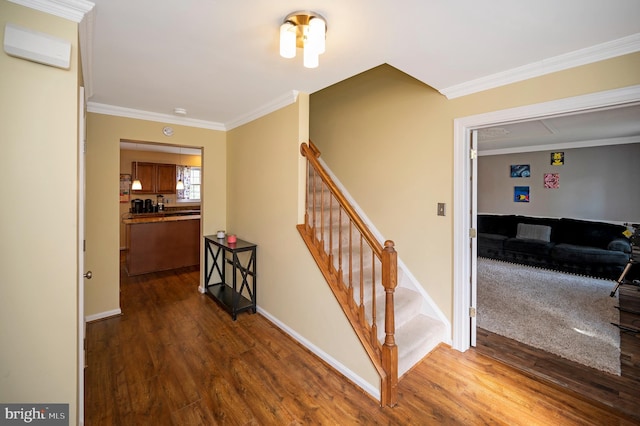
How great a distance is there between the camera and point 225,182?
395 cm

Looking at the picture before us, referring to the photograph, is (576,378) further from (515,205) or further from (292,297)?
(515,205)

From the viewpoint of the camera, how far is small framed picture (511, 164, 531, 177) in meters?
6.00

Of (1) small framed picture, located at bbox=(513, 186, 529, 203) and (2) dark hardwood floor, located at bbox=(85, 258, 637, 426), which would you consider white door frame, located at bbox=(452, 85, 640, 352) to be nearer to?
(2) dark hardwood floor, located at bbox=(85, 258, 637, 426)

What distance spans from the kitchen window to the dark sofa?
7272 mm

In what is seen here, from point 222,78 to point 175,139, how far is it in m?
1.59

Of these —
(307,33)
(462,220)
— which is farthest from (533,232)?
(307,33)

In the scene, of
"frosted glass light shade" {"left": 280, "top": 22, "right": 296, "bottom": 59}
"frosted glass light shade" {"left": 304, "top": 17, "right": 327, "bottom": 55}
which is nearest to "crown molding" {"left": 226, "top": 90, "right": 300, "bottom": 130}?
"frosted glass light shade" {"left": 280, "top": 22, "right": 296, "bottom": 59}

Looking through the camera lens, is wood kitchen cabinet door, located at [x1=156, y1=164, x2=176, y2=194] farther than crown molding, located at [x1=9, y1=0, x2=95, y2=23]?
Yes

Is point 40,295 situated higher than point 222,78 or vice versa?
point 222,78

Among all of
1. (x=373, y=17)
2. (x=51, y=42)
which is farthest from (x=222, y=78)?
(x=373, y=17)

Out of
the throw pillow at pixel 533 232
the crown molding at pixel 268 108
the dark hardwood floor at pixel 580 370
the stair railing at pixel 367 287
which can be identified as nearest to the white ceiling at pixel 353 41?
the crown molding at pixel 268 108

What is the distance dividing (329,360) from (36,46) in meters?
2.58

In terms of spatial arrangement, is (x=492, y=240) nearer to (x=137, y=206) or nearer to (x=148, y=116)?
(x=148, y=116)

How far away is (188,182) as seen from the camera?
25.3ft
